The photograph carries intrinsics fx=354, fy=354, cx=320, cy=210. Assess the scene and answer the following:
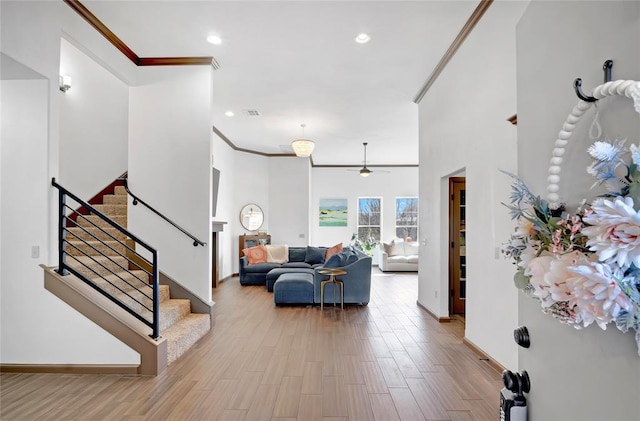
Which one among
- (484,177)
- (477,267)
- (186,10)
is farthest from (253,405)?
(186,10)

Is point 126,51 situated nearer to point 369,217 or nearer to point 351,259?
point 351,259

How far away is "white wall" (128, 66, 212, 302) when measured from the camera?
14.7 ft

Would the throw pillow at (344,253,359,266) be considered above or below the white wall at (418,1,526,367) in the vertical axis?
below

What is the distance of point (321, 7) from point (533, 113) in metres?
2.99

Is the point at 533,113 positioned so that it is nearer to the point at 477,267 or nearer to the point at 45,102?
the point at 477,267

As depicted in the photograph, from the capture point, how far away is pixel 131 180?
4.52 metres

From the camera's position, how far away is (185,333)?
3752mm

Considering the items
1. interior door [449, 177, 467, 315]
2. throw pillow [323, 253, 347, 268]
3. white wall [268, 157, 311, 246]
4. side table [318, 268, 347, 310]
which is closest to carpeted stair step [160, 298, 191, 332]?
side table [318, 268, 347, 310]

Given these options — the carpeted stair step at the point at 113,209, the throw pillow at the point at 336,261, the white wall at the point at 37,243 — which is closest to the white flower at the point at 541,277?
the white wall at the point at 37,243

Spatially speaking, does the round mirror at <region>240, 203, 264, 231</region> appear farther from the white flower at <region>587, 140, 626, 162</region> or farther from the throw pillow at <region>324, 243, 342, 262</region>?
the white flower at <region>587, 140, 626, 162</region>

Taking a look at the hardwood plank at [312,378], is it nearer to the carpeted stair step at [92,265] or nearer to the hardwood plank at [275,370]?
the hardwood plank at [275,370]

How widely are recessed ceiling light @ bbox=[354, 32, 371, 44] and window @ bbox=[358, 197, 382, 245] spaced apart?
26.7ft

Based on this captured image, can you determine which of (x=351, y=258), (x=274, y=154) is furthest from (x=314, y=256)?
(x=274, y=154)

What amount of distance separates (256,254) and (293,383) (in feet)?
18.2
